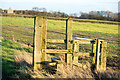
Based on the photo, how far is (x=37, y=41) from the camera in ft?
23.8

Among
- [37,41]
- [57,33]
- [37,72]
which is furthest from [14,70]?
[57,33]

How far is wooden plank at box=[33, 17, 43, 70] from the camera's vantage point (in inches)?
285

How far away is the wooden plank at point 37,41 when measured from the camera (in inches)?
285

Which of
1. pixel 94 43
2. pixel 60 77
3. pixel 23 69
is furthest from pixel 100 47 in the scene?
pixel 23 69

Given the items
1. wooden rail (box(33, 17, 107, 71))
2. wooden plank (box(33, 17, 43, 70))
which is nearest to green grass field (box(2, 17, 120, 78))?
wooden plank (box(33, 17, 43, 70))

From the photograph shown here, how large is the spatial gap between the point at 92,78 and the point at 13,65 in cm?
394

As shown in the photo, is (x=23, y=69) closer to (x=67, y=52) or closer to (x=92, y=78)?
(x=67, y=52)

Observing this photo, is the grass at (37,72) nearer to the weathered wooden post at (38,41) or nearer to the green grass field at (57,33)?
the weathered wooden post at (38,41)

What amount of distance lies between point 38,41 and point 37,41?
0.12 feet

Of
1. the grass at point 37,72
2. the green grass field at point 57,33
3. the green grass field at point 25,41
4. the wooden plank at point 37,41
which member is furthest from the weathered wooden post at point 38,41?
the green grass field at point 57,33

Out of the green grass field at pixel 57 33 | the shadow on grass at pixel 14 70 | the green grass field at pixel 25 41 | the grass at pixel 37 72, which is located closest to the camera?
the grass at pixel 37 72

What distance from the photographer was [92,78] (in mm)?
6527

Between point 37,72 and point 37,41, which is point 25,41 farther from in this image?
point 37,72

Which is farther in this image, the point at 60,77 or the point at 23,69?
the point at 23,69
